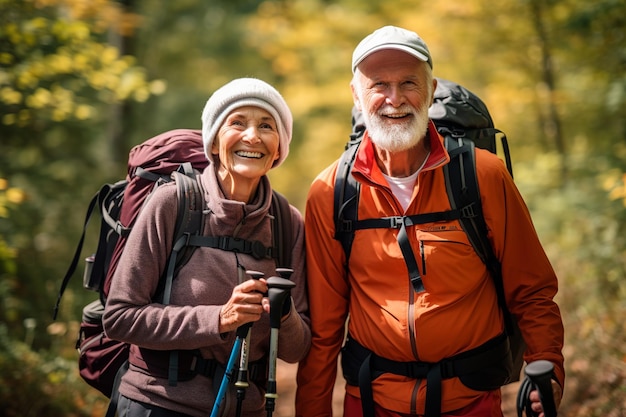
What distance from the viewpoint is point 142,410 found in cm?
308

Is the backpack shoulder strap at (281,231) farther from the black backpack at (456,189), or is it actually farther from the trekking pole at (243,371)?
the trekking pole at (243,371)

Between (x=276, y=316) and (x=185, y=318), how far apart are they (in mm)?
434

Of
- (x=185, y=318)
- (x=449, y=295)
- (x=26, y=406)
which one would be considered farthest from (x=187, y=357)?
(x=26, y=406)

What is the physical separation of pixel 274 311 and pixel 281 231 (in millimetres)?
658

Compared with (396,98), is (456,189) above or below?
below

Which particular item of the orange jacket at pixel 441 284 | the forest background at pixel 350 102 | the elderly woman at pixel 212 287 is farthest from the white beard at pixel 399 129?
the forest background at pixel 350 102

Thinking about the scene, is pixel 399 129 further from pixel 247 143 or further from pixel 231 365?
pixel 231 365

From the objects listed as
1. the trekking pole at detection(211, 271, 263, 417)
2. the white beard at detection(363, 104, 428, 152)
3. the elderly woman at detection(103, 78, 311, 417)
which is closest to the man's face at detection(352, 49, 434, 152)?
the white beard at detection(363, 104, 428, 152)

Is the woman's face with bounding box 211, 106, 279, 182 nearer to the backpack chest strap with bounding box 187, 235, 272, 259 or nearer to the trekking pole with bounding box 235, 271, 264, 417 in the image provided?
the backpack chest strap with bounding box 187, 235, 272, 259

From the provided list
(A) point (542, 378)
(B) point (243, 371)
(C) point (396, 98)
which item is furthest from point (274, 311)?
(C) point (396, 98)

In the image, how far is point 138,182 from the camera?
348cm

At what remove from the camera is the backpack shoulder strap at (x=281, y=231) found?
11.4 feet

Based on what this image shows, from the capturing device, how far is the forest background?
575 cm

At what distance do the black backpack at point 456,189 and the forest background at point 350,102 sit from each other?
1.81 meters
